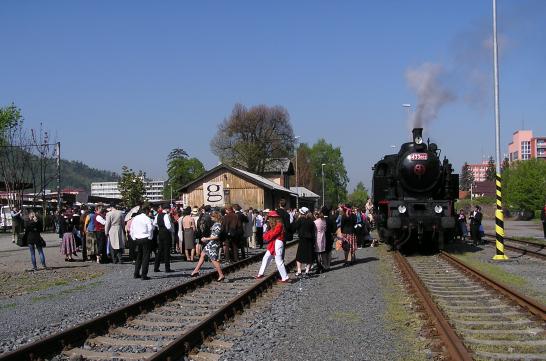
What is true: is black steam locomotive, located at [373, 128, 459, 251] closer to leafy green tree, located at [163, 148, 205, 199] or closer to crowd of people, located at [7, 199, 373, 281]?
crowd of people, located at [7, 199, 373, 281]

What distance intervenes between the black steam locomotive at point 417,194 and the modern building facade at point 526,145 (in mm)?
154669

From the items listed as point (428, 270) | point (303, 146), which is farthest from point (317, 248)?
point (303, 146)

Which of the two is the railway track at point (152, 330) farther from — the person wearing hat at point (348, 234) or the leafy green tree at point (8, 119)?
the leafy green tree at point (8, 119)

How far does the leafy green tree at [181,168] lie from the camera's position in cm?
11594

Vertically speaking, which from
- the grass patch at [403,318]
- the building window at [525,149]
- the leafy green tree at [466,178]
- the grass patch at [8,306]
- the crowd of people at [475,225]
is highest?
the building window at [525,149]

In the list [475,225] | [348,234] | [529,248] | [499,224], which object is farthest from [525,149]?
[348,234]

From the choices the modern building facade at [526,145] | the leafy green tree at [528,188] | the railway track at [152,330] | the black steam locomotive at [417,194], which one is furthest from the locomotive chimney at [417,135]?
the modern building facade at [526,145]

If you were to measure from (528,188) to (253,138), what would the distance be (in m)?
35.2

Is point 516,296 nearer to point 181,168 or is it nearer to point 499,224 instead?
point 499,224

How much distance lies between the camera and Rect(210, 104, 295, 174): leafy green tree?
82.9 m

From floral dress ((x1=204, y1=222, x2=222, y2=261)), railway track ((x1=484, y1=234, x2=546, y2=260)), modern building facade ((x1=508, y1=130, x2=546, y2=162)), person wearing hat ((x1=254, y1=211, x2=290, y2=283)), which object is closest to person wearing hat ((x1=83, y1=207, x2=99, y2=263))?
floral dress ((x1=204, y1=222, x2=222, y2=261))

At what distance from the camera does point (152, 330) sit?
28.6 ft

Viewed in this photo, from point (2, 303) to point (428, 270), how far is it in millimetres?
10431

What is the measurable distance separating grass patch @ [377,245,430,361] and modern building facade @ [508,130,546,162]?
6413 inches
